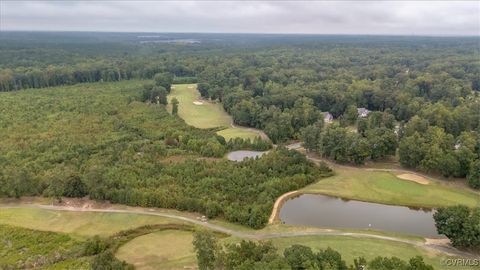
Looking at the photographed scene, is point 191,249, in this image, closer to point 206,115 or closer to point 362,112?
point 206,115

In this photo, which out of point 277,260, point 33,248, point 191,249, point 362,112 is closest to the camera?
point 277,260

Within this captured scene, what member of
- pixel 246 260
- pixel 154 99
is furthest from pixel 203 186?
pixel 154 99

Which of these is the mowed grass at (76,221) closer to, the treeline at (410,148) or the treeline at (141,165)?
the treeline at (141,165)

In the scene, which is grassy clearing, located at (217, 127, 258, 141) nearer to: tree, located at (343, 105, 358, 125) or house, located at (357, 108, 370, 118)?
tree, located at (343, 105, 358, 125)

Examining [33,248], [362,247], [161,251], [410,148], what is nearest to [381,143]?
[410,148]

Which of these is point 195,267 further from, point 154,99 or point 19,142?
point 154,99

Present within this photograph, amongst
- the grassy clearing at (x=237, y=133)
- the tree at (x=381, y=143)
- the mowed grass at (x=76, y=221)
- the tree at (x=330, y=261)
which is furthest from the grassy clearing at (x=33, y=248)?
the tree at (x=381, y=143)
